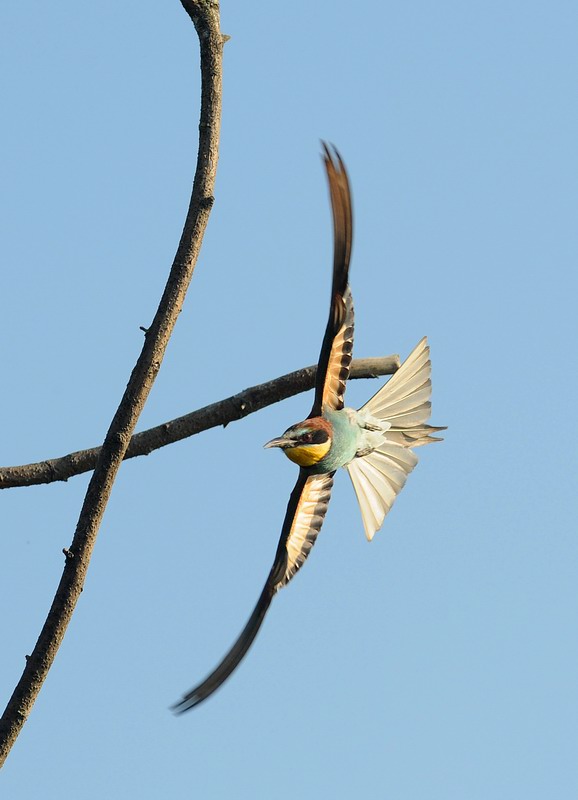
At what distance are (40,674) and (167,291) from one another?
114 cm

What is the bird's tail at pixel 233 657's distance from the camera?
318 centimetres

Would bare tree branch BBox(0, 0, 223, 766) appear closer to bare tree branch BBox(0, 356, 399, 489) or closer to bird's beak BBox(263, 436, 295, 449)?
bare tree branch BBox(0, 356, 399, 489)

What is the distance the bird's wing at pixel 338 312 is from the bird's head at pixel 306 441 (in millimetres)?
97

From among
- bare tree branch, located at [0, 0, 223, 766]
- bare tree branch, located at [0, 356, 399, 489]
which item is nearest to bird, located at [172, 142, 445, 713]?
bare tree branch, located at [0, 356, 399, 489]

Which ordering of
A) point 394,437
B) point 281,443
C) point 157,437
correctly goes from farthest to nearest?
point 394,437 → point 281,443 → point 157,437

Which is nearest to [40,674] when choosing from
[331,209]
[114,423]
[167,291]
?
[114,423]

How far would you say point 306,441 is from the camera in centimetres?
402

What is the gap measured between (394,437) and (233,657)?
170 cm

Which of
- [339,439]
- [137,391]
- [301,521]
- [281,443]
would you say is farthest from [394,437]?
[137,391]

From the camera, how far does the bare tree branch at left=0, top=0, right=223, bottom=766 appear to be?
2.88 m

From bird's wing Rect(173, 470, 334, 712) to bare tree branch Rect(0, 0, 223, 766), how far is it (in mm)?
733

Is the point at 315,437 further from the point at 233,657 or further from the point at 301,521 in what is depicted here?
the point at 233,657

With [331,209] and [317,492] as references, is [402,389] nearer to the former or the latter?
[317,492]

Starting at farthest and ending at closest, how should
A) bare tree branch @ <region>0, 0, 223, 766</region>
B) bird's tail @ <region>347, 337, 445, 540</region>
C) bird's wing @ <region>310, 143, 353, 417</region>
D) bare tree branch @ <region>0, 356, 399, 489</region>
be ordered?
bird's tail @ <region>347, 337, 445, 540</region> < bare tree branch @ <region>0, 356, 399, 489</region> < bird's wing @ <region>310, 143, 353, 417</region> < bare tree branch @ <region>0, 0, 223, 766</region>
